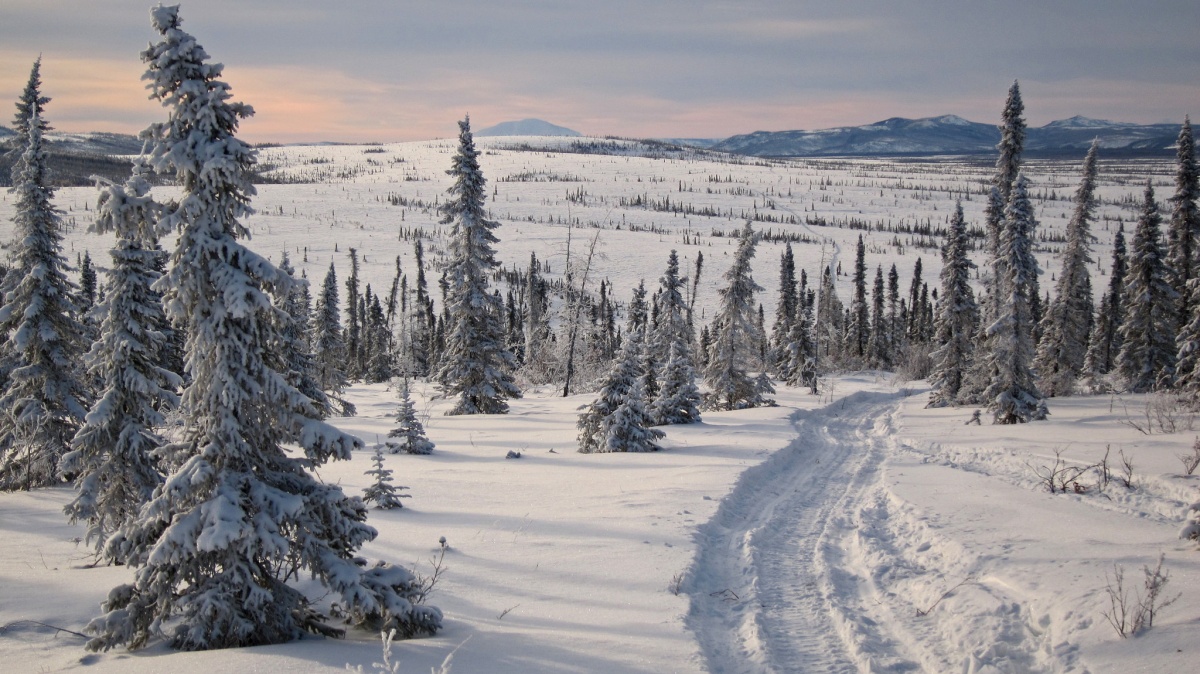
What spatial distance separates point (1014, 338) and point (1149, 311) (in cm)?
1529

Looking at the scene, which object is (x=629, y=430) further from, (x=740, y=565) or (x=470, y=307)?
(x=470, y=307)

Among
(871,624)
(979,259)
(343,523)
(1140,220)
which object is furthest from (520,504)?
(979,259)

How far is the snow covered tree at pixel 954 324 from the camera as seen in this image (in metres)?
34.6

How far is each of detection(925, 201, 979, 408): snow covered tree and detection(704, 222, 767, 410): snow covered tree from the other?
10.4 metres

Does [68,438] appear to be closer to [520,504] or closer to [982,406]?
[520,504]

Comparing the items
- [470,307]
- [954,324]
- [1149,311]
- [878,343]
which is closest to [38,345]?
[470,307]

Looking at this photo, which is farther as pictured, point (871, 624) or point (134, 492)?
point (134, 492)

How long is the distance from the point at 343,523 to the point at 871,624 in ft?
20.0

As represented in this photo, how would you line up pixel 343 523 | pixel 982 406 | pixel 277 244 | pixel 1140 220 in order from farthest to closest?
pixel 277 244 < pixel 1140 220 < pixel 982 406 < pixel 343 523

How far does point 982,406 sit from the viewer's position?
30219 millimetres

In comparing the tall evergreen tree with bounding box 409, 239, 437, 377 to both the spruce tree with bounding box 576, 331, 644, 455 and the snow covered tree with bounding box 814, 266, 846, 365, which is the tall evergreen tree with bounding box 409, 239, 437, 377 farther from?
the spruce tree with bounding box 576, 331, 644, 455

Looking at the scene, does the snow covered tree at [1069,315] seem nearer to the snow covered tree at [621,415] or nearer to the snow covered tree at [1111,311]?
the snow covered tree at [1111,311]

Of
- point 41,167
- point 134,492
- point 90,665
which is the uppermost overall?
point 41,167

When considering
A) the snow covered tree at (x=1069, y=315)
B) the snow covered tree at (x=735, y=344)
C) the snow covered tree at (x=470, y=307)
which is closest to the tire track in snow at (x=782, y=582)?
the snow covered tree at (x=735, y=344)
